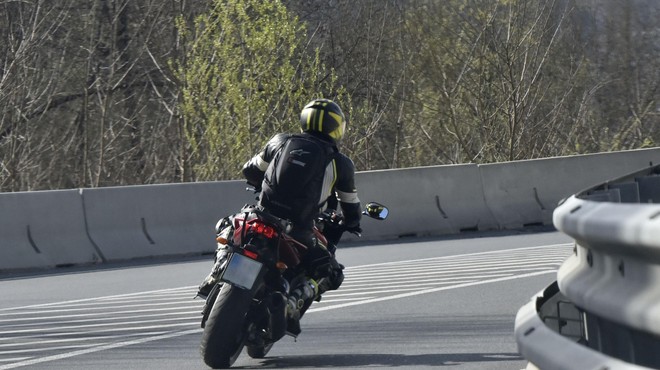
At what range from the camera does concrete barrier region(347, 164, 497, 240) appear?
18656mm

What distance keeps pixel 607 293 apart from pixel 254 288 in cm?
392

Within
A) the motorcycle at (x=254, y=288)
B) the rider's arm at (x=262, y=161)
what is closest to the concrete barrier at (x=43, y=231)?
the rider's arm at (x=262, y=161)

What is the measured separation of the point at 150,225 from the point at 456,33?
1166 cm

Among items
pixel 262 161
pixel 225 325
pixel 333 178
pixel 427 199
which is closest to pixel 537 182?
pixel 427 199

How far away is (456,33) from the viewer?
87.4 feet

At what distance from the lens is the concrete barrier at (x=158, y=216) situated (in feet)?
52.8

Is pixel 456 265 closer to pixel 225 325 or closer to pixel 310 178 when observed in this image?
pixel 310 178

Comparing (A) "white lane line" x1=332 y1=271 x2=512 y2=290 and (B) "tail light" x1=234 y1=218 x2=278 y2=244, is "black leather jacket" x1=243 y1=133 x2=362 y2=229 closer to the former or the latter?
(B) "tail light" x1=234 y1=218 x2=278 y2=244

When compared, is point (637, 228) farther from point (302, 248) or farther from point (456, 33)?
point (456, 33)

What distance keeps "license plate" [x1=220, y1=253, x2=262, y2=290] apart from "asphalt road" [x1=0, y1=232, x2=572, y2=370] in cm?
63

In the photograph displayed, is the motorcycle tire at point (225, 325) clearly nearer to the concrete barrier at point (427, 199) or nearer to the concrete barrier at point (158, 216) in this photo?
the concrete barrier at point (158, 216)

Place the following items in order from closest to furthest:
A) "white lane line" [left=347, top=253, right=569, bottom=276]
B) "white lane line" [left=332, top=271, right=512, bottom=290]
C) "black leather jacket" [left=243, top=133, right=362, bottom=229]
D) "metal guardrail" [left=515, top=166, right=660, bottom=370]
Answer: "metal guardrail" [left=515, top=166, right=660, bottom=370] < "black leather jacket" [left=243, top=133, right=362, bottom=229] < "white lane line" [left=332, top=271, right=512, bottom=290] < "white lane line" [left=347, top=253, right=569, bottom=276]

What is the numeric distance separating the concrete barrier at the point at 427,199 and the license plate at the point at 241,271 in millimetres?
10988

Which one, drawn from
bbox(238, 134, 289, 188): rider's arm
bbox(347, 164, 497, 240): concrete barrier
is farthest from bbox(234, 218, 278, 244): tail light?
bbox(347, 164, 497, 240): concrete barrier
